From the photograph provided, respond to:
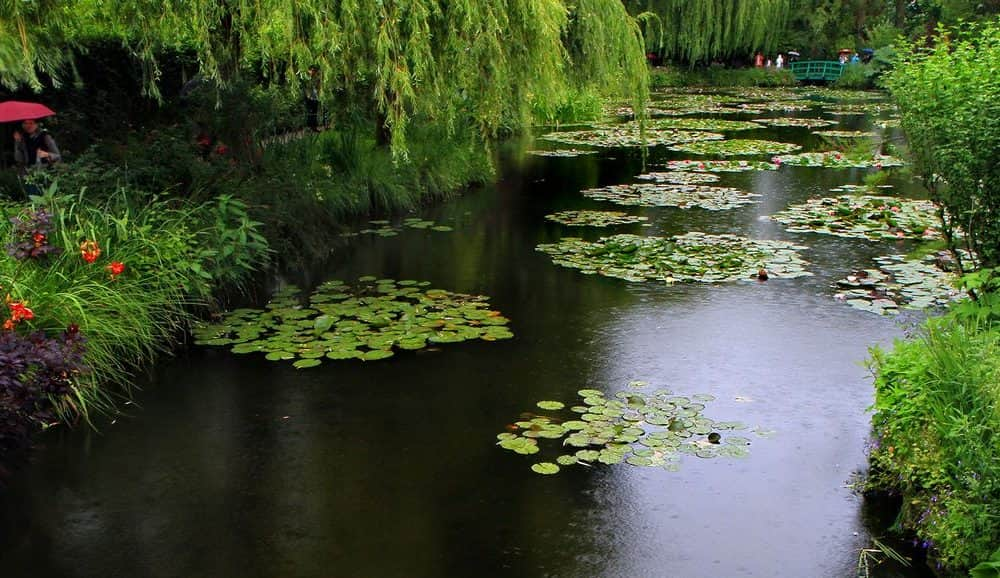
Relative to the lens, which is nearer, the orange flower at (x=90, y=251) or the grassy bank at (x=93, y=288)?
the grassy bank at (x=93, y=288)

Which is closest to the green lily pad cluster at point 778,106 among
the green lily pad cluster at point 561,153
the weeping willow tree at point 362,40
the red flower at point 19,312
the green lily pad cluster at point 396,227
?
the green lily pad cluster at point 561,153

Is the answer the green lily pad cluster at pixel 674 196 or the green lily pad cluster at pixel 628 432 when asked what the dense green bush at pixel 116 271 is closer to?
the green lily pad cluster at pixel 628 432

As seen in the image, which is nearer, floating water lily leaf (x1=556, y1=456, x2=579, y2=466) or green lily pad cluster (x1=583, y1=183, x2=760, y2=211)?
floating water lily leaf (x1=556, y1=456, x2=579, y2=466)

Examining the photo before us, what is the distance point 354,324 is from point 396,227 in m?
4.05

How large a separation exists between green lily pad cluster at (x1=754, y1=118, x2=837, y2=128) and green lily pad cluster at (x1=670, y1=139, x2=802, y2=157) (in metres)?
4.81

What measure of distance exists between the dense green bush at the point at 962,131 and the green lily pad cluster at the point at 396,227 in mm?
6280

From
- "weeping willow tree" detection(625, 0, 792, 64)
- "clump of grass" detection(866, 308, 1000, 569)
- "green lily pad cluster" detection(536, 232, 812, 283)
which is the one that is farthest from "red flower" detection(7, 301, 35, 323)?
"weeping willow tree" detection(625, 0, 792, 64)

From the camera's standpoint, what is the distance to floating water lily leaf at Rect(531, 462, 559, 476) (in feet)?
16.3

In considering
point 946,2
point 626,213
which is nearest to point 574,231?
point 626,213

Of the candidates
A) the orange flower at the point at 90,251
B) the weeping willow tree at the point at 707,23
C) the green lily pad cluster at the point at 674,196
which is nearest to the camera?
the orange flower at the point at 90,251

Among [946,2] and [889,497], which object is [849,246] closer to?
[889,497]

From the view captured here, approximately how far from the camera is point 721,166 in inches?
640

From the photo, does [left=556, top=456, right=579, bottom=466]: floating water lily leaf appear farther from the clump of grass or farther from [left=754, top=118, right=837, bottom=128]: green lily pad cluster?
[left=754, top=118, right=837, bottom=128]: green lily pad cluster

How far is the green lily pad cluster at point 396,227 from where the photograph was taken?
10.9 meters
